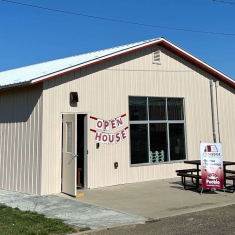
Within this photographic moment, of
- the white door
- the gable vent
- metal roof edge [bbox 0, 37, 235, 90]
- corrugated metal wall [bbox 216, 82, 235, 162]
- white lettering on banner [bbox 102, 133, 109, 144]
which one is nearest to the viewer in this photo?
the white door

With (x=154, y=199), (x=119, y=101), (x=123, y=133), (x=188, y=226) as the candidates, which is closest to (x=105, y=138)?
(x=123, y=133)

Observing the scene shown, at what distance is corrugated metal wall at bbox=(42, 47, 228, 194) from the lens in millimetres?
9164

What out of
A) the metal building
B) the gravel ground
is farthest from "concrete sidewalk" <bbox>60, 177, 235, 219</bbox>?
the metal building

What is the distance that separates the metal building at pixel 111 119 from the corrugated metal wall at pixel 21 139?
3 cm

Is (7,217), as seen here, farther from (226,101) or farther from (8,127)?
(226,101)

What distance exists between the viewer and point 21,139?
376 inches

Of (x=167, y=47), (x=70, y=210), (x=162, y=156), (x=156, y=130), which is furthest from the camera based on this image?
(x=167, y=47)

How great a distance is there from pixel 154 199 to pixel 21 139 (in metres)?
4.47

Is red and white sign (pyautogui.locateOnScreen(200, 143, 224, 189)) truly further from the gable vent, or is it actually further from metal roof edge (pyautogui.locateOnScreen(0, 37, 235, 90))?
the gable vent

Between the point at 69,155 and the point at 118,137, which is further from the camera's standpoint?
the point at 118,137

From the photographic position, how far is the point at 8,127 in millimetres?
10125

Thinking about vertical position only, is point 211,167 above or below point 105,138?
below

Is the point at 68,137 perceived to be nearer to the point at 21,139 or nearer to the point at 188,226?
the point at 21,139

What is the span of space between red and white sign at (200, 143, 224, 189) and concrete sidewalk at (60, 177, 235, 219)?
13.0 inches
